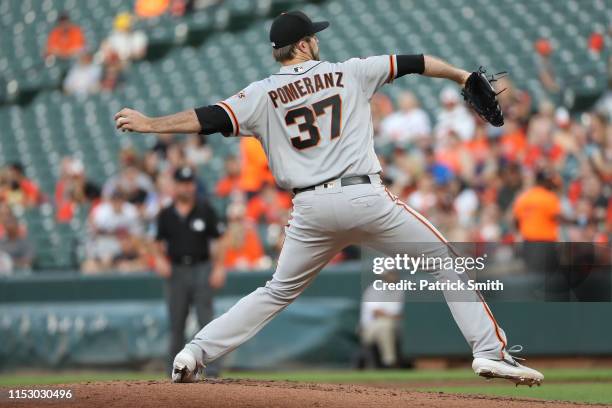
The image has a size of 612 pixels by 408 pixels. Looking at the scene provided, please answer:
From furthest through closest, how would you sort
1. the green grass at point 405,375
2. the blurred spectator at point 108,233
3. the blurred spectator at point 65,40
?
the blurred spectator at point 65,40, the blurred spectator at point 108,233, the green grass at point 405,375

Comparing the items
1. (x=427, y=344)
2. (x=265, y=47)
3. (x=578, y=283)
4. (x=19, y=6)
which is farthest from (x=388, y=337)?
(x=19, y=6)

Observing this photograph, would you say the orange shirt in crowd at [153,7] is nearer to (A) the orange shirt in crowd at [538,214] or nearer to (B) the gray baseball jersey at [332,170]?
(A) the orange shirt in crowd at [538,214]

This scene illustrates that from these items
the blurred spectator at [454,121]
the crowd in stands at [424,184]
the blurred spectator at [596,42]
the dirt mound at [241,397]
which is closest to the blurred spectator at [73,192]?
the crowd in stands at [424,184]

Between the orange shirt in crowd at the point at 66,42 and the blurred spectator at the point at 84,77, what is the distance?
0.54m

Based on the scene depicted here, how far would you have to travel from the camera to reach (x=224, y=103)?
5.67 meters

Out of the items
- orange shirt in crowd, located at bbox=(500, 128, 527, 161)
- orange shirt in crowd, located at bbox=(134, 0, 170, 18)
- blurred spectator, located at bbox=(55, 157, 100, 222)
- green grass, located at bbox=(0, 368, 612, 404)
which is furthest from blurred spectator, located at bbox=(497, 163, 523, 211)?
orange shirt in crowd, located at bbox=(134, 0, 170, 18)

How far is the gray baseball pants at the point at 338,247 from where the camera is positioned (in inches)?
217

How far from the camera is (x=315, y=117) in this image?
5.58 meters

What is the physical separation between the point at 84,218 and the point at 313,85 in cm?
895

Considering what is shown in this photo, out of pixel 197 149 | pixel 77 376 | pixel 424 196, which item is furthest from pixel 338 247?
pixel 197 149

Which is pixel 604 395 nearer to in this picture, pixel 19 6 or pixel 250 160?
pixel 250 160

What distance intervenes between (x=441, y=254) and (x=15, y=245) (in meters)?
8.25

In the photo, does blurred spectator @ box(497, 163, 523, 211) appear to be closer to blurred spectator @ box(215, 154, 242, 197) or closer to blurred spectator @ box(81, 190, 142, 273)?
blurred spectator @ box(215, 154, 242, 197)

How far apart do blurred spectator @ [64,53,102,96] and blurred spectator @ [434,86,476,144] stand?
A: 6.73 meters
